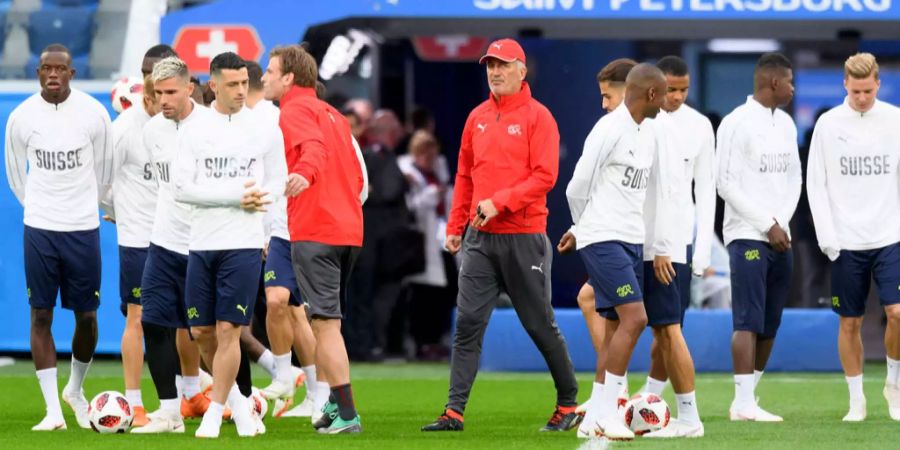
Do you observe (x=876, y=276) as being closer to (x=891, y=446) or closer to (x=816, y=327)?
(x=891, y=446)

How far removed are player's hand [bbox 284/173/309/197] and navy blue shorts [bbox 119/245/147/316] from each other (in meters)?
1.61

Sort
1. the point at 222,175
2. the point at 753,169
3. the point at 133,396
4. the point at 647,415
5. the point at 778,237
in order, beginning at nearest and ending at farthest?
1. the point at 222,175
2. the point at 647,415
3. the point at 133,396
4. the point at 778,237
5. the point at 753,169

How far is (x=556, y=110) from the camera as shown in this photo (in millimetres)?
18953

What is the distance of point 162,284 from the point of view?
1021cm

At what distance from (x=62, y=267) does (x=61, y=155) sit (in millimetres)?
664

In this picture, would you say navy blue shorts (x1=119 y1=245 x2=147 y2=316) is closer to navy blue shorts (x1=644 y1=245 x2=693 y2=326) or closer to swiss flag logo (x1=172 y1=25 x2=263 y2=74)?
navy blue shorts (x1=644 y1=245 x2=693 y2=326)

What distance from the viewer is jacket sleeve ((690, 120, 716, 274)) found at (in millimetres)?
10727

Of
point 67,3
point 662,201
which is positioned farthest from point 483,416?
point 67,3

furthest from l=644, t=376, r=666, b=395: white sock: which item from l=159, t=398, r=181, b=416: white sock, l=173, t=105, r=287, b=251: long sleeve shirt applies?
l=159, t=398, r=181, b=416: white sock

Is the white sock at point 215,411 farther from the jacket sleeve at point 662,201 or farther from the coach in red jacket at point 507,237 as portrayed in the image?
the jacket sleeve at point 662,201

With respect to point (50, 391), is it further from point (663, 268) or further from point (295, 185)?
point (663, 268)

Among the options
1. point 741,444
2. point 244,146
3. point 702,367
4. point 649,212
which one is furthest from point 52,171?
point 702,367

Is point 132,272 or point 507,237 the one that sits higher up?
point 507,237

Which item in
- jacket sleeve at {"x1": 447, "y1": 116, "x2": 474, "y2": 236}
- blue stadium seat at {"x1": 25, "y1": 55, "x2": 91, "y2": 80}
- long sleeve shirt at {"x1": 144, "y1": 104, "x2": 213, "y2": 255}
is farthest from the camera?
blue stadium seat at {"x1": 25, "y1": 55, "x2": 91, "y2": 80}
